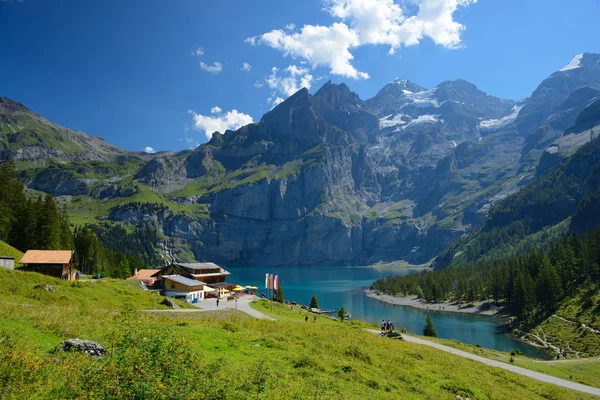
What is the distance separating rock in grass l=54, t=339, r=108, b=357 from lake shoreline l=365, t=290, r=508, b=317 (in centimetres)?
13131

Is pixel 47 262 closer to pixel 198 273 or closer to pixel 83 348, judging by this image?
pixel 198 273

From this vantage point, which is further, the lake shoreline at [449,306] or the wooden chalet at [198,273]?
the lake shoreline at [449,306]

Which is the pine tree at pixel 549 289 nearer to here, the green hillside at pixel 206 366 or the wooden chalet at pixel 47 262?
the green hillside at pixel 206 366

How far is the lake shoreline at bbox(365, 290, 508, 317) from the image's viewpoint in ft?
408

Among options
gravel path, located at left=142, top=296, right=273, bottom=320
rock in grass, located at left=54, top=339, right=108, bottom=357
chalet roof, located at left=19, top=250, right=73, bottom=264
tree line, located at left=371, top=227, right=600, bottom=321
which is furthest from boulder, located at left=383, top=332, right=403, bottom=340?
tree line, located at left=371, top=227, right=600, bottom=321

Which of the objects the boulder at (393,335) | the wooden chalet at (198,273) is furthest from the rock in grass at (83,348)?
the wooden chalet at (198,273)

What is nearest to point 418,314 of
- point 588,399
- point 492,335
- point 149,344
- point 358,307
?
point 358,307

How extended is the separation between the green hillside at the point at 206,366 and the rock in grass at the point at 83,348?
634mm

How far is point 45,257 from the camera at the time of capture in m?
58.5

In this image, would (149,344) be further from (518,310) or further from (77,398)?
(518,310)

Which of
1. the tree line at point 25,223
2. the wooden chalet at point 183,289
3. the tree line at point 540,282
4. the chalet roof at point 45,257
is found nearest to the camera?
the chalet roof at point 45,257

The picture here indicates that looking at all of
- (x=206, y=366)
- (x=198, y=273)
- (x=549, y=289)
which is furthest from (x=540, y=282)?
(x=206, y=366)

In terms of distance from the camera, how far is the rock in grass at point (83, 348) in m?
14.4

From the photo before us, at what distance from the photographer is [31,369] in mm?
10492
